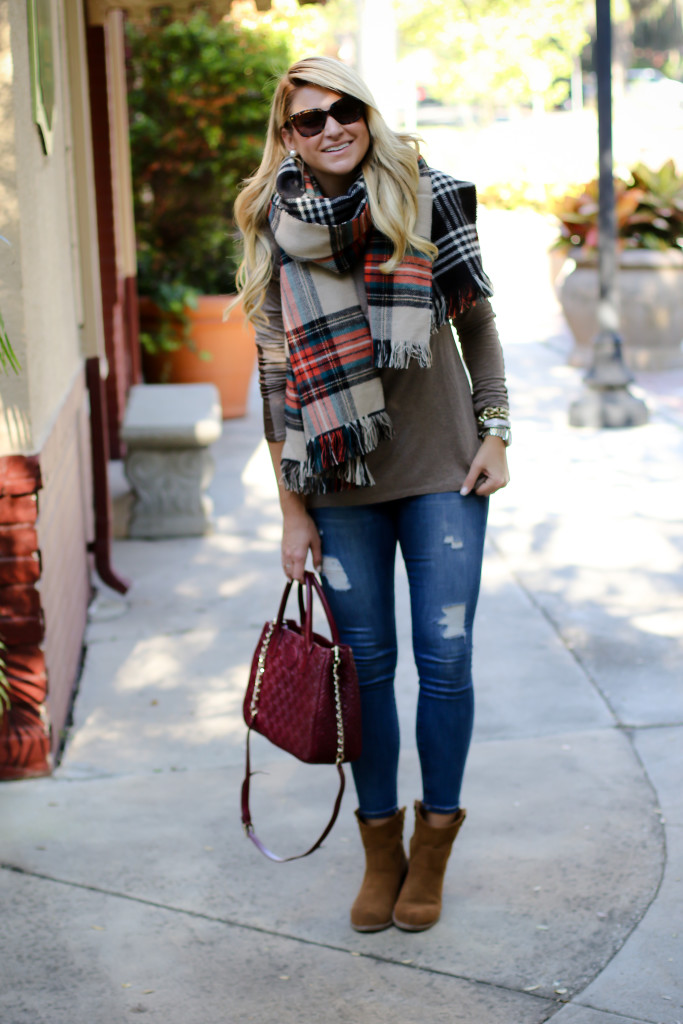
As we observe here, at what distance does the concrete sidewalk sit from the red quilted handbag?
17.5 inches

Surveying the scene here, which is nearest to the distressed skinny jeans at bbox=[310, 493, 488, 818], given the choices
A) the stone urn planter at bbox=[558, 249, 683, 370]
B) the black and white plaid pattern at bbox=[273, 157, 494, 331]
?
the black and white plaid pattern at bbox=[273, 157, 494, 331]

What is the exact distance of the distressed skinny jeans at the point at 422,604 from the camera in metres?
2.48

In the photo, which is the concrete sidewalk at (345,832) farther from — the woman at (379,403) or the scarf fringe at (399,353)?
the scarf fringe at (399,353)

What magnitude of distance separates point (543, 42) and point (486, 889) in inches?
1127

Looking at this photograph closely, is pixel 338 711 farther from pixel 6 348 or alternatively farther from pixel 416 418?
pixel 6 348

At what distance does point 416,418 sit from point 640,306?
7.44 m

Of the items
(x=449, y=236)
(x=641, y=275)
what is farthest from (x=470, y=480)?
(x=641, y=275)

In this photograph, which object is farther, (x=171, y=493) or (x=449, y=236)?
(x=171, y=493)

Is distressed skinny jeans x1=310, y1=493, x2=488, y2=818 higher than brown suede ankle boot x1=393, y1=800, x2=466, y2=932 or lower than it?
higher

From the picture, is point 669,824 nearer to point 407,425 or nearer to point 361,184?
point 407,425

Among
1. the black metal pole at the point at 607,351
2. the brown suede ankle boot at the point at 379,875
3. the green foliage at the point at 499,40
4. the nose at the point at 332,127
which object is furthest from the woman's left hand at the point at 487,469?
the green foliage at the point at 499,40

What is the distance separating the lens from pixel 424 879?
268 cm

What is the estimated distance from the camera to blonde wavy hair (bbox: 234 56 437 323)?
2.29 metres

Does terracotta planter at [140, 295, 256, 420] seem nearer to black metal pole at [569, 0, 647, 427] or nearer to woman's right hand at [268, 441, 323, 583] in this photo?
black metal pole at [569, 0, 647, 427]
